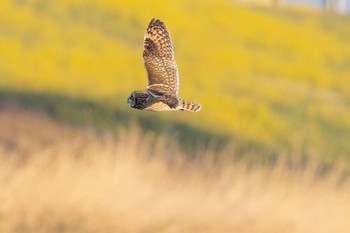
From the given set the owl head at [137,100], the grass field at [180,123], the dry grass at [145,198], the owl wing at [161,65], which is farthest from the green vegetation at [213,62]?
the owl head at [137,100]

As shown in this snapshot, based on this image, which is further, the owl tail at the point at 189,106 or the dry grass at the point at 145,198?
the dry grass at the point at 145,198

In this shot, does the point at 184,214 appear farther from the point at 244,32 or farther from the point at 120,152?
the point at 244,32

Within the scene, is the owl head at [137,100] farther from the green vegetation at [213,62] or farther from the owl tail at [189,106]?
the green vegetation at [213,62]

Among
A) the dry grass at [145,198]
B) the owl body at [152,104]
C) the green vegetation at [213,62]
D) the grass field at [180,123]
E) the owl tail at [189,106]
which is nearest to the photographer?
the owl body at [152,104]

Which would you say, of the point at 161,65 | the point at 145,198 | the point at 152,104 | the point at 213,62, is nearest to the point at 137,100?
the point at 152,104

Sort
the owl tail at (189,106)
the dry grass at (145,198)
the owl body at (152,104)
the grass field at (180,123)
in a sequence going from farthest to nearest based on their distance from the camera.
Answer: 1. the grass field at (180,123)
2. the dry grass at (145,198)
3. the owl tail at (189,106)
4. the owl body at (152,104)

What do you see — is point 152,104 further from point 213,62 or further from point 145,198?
point 213,62

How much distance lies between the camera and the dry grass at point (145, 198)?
16484mm

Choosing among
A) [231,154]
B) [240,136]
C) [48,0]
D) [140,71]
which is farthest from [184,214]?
[48,0]

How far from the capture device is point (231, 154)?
26.4 meters

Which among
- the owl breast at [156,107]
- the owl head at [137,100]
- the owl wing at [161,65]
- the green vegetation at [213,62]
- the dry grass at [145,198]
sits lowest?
the owl breast at [156,107]

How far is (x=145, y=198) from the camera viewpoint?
17.1 metres

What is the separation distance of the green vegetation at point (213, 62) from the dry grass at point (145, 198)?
12.6m

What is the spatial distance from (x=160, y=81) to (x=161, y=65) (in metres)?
0.12
